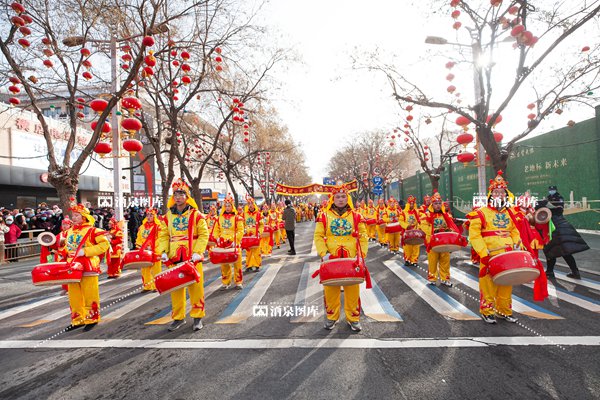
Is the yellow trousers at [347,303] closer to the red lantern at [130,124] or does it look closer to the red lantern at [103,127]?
the red lantern at [130,124]

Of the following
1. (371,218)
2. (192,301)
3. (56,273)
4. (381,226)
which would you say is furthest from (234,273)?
(371,218)

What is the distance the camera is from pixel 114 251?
864cm

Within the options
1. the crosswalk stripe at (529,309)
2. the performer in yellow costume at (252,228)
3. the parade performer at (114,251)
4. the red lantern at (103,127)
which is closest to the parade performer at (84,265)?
the parade performer at (114,251)

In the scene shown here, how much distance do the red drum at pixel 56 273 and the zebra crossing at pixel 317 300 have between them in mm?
977

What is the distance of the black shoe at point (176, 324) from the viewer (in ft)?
15.3

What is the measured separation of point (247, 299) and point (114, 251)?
462 cm

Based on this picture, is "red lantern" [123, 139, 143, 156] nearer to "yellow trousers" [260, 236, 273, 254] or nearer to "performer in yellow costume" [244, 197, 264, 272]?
"performer in yellow costume" [244, 197, 264, 272]

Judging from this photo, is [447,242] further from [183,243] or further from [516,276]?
[183,243]

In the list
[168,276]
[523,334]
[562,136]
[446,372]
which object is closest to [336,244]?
[446,372]

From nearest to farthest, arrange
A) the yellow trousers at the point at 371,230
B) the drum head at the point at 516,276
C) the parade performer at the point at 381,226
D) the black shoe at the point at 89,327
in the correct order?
the drum head at the point at 516,276 → the black shoe at the point at 89,327 → the parade performer at the point at 381,226 → the yellow trousers at the point at 371,230

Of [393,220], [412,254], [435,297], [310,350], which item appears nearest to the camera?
[310,350]

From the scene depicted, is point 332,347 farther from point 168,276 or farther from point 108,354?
point 108,354

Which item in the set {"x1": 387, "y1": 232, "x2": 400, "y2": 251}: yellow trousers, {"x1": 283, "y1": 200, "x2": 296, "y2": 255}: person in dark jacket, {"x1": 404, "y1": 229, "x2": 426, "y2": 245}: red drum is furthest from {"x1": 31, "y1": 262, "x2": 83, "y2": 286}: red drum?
{"x1": 387, "y1": 232, "x2": 400, "y2": 251}: yellow trousers

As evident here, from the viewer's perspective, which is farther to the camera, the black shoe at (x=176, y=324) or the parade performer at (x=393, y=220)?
the parade performer at (x=393, y=220)
